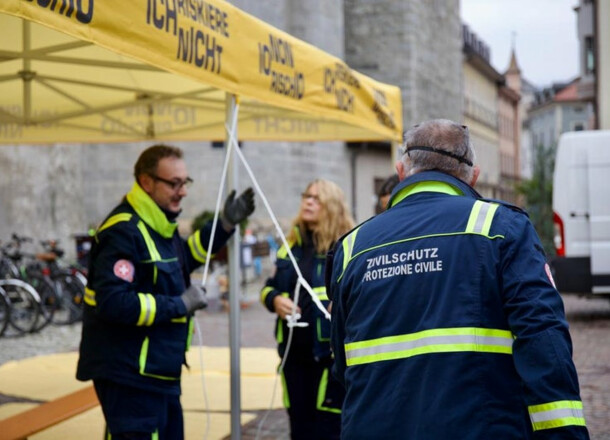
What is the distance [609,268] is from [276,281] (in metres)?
8.74

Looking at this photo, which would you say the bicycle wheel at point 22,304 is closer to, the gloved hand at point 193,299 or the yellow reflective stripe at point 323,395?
the yellow reflective stripe at point 323,395

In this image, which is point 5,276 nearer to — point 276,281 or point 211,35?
point 276,281

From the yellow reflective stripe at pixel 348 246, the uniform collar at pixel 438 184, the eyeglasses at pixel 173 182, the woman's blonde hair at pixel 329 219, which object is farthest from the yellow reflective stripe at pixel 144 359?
the uniform collar at pixel 438 184

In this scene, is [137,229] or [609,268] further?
[609,268]

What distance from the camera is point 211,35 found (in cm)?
474

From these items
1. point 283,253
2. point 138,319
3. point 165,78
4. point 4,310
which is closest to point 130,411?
point 138,319

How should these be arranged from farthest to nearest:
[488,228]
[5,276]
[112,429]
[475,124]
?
1. [475,124]
2. [5,276]
3. [112,429]
4. [488,228]

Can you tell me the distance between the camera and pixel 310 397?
5.48 metres

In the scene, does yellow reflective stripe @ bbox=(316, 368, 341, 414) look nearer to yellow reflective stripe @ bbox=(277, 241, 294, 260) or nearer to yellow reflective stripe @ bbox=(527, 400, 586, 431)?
yellow reflective stripe @ bbox=(277, 241, 294, 260)

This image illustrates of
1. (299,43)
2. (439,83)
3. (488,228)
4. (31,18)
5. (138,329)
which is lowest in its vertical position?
(138,329)

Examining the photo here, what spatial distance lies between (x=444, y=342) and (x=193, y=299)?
2181 mm

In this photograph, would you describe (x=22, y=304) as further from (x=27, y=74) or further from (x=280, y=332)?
(x=280, y=332)

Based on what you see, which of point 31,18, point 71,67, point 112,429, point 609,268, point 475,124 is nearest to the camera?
point 31,18

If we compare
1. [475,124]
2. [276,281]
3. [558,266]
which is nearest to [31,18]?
[276,281]
